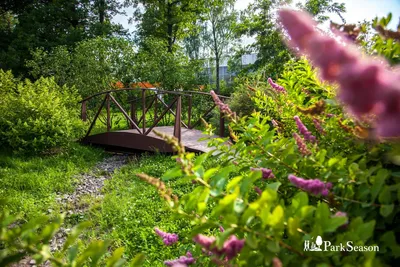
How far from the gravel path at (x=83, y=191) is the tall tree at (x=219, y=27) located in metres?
12.1

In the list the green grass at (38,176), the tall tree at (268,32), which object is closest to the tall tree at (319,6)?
the tall tree at (268,32)

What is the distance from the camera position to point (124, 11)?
1617 centimetres

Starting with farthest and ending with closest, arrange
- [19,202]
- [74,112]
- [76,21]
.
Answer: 1. [76,21]
2. [74,112]
3. [19,202]

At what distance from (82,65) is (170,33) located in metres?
6.91

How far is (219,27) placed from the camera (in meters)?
19.4

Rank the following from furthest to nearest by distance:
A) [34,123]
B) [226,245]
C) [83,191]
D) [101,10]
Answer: [101,10]
[34,123]
[83,191]
[226,245]

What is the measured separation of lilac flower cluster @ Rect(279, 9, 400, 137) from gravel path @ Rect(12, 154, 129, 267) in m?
3.05

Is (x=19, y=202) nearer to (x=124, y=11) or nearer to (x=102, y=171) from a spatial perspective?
(x=102, y=171)

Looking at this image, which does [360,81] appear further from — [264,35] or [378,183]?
[264,35]

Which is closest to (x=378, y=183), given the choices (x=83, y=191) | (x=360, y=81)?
(x=360, y=81)

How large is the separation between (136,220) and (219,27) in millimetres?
17834

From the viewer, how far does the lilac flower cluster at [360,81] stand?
31 cm

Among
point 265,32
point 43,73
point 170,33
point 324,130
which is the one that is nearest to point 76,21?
point 170,33

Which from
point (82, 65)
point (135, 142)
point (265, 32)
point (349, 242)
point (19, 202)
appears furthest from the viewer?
point (265, 32)
